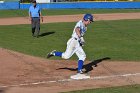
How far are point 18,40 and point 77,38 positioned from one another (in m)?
8.51

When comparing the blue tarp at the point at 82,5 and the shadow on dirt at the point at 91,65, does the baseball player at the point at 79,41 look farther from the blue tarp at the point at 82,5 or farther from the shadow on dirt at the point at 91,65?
the blue tarp at the point at 82,5

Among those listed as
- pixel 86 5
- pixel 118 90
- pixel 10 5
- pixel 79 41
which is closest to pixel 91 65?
pixel 79 41

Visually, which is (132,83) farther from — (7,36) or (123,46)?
(7,36)

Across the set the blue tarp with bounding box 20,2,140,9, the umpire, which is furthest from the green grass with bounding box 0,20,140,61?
the blue tarp with bounding box 20,2,140,9

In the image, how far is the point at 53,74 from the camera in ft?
42.7

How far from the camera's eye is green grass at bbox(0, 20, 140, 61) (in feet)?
55.5

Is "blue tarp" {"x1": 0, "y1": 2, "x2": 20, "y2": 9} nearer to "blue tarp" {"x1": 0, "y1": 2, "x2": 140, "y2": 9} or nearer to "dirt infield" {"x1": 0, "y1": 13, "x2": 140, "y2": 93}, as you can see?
"blue tarp" {"x1": 0, "y1": 2, "x2": 140, "y2": 9}

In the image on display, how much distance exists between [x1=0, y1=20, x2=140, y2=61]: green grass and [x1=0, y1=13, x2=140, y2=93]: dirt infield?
3.93 ft

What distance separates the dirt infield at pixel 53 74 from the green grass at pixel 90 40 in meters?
1.20

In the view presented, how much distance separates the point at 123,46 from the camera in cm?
1870

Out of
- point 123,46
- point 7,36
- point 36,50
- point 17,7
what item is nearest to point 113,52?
point 123,46

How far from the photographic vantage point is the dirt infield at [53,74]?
37.4 ft

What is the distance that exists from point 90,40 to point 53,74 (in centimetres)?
773

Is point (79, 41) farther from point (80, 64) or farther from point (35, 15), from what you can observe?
point (35, 15)
